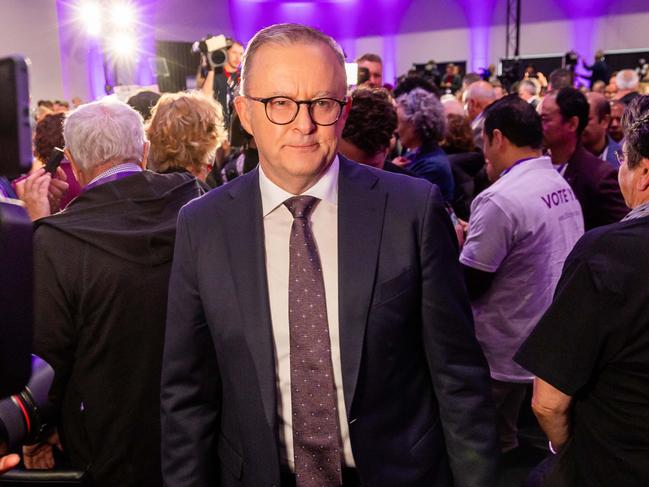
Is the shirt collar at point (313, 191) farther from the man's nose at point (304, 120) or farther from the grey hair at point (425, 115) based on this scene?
the grey hair at point (425, 115)

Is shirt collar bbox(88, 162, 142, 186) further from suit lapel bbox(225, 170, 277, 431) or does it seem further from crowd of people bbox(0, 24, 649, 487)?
suit lapel bbox(225, 170, 277, 431)

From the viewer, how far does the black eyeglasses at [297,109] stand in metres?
1.26

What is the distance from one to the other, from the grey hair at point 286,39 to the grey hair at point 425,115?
6.60ft

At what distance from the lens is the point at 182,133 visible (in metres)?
2.51

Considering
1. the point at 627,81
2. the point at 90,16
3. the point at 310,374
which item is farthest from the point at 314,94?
the point at 90,16

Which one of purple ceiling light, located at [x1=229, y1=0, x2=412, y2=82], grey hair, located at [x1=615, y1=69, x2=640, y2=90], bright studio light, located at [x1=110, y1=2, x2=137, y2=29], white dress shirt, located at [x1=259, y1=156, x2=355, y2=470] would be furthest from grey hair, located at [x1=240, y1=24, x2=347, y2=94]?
A: purple ceiling light, located at [x1=229, y1=0, x2=412, y2=82]

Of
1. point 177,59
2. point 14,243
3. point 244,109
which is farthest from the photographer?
point 177,59

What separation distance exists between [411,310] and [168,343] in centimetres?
55

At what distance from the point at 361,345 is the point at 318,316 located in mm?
109

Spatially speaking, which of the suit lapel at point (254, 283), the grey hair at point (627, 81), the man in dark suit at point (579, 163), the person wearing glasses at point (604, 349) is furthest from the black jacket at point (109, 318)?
the grey hair at point (627, 81)

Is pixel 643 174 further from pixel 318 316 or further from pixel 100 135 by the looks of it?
pixel 100 135

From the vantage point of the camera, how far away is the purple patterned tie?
1.29 metres

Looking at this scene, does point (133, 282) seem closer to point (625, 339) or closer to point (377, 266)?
point (377, 266)

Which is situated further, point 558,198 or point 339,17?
point 339,17
